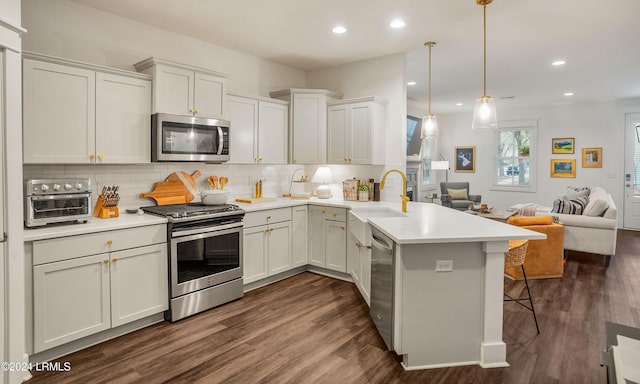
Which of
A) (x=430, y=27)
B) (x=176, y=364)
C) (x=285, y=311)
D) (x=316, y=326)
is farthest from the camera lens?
(x=430, y=27)

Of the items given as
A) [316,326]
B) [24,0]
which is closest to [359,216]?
[316,326]

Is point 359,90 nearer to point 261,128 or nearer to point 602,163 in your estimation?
point 261,128

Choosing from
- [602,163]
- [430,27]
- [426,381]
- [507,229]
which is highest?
[430,27]

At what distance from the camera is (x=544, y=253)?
181 inches

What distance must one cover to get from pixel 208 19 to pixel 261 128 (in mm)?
1354

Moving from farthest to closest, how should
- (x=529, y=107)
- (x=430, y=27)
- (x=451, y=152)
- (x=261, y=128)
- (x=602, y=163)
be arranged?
(x=451, y=152)
(x=529, y=107)
(x=602, y=163)
(x=261, y=128)
(x=430, y=27)

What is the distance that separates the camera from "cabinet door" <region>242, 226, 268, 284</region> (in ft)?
13.1

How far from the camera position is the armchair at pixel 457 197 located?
8.59 m

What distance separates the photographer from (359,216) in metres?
3.65

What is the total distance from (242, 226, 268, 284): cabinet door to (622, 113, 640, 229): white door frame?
323 inches

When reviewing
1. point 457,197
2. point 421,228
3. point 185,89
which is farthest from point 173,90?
point 457,197

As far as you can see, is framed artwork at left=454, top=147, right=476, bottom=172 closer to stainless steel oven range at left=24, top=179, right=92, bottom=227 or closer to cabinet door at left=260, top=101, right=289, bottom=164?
cabinet door at left=260, top=101, right=289, bottom=164

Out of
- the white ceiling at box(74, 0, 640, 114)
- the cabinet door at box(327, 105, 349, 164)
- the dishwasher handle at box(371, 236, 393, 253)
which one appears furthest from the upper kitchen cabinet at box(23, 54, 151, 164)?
the cabinet door at box(327, 105, 349, 164)

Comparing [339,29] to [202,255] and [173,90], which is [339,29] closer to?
[173,90]
